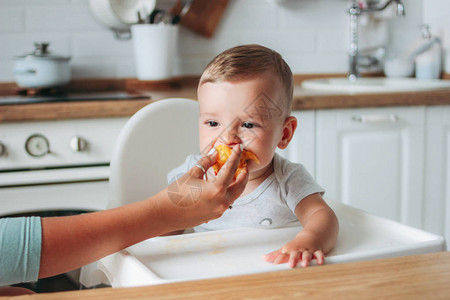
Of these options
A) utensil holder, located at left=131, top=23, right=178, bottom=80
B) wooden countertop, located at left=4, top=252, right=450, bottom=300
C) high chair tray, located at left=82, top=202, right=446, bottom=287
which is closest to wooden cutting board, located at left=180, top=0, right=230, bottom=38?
utensil holder, located at left=131, top=23, right=178, bottom=80

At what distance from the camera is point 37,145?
141 centimetres

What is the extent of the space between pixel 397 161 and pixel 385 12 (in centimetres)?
73

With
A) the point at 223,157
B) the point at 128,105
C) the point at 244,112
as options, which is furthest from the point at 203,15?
the point at 223,157

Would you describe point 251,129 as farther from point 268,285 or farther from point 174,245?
point 268,285

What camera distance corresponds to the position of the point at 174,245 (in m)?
0.77

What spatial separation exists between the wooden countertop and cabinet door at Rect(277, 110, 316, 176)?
114cm

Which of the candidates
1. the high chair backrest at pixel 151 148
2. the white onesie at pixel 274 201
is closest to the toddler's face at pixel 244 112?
the white onesie at pixel 274 201

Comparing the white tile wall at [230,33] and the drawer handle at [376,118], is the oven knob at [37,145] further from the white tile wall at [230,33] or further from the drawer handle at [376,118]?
the drawer handle at [376,118]

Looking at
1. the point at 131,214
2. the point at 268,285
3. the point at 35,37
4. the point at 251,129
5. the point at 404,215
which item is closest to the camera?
the point at 268,285

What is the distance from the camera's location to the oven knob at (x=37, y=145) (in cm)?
141

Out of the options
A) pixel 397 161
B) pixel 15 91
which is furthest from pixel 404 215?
pixel 15 91

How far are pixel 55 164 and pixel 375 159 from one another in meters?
0.99

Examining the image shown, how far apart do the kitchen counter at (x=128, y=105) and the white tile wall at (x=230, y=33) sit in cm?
55

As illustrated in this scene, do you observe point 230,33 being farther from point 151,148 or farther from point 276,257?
point 276,257
